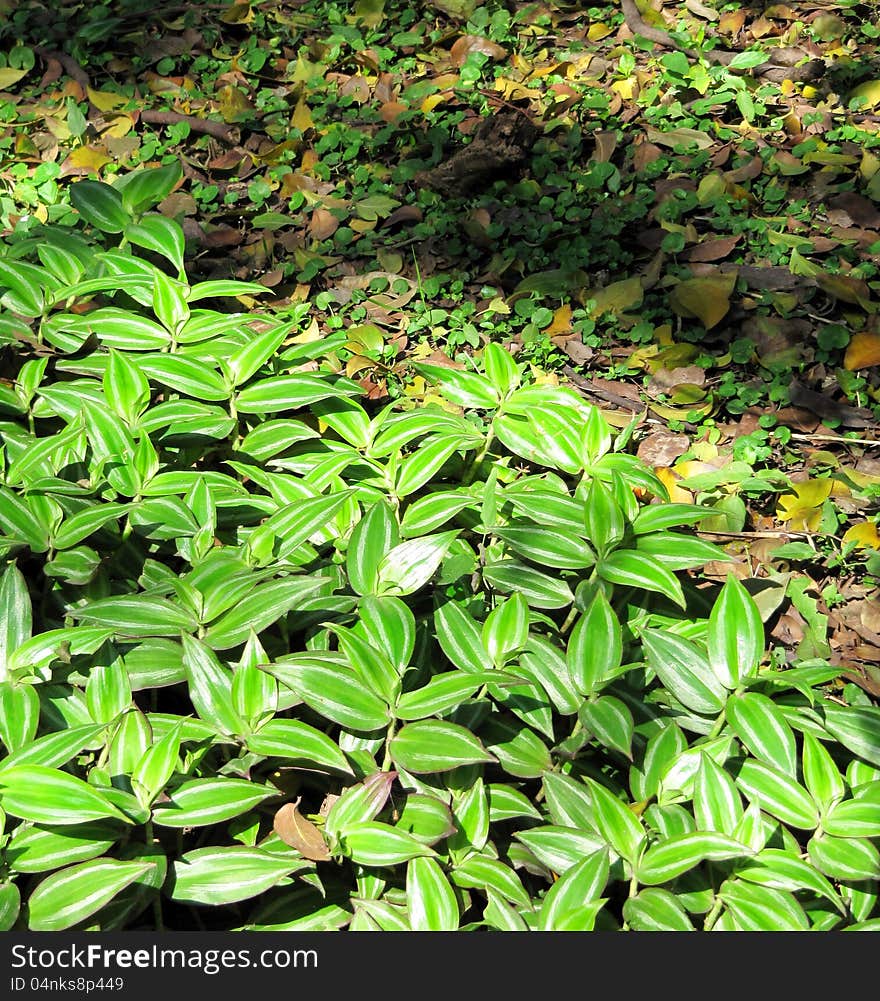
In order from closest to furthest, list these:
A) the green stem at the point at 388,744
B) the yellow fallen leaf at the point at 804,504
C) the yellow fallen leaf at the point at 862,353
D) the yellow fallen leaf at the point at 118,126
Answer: the green stem at the point at 388,744 < the yellow fallen leaf at the point at 804,504 < the yellow fallen leaf at the point at 862,353 < the yellow fallen leaf at the point at 118,126

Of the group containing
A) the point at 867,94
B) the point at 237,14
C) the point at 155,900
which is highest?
the point at 237,14

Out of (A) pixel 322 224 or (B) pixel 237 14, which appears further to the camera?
(B) pixel 237 14

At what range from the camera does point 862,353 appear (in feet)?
8.78

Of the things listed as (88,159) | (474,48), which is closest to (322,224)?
(88,159)

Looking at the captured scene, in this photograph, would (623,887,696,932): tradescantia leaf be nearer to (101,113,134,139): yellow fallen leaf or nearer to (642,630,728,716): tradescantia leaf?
(642,630,728,716): tradescantia leaf

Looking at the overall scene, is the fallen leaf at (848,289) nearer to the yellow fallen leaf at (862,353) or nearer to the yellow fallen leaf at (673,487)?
the yellow fallen leaf at (862,353)

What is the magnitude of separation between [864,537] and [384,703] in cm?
131

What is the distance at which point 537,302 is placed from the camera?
2.92 metres

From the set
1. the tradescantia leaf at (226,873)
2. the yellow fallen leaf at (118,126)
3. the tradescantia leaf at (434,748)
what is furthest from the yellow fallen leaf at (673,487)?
the yellow fallen leaf at (118,126)

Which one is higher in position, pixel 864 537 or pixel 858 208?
pixel 858 208

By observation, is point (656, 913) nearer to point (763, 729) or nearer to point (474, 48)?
point (763, 729)

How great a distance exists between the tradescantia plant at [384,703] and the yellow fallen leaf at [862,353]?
0.85 metres

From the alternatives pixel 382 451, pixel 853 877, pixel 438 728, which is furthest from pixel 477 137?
pixel 853 877

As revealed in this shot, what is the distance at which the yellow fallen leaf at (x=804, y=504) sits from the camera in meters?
2.39
